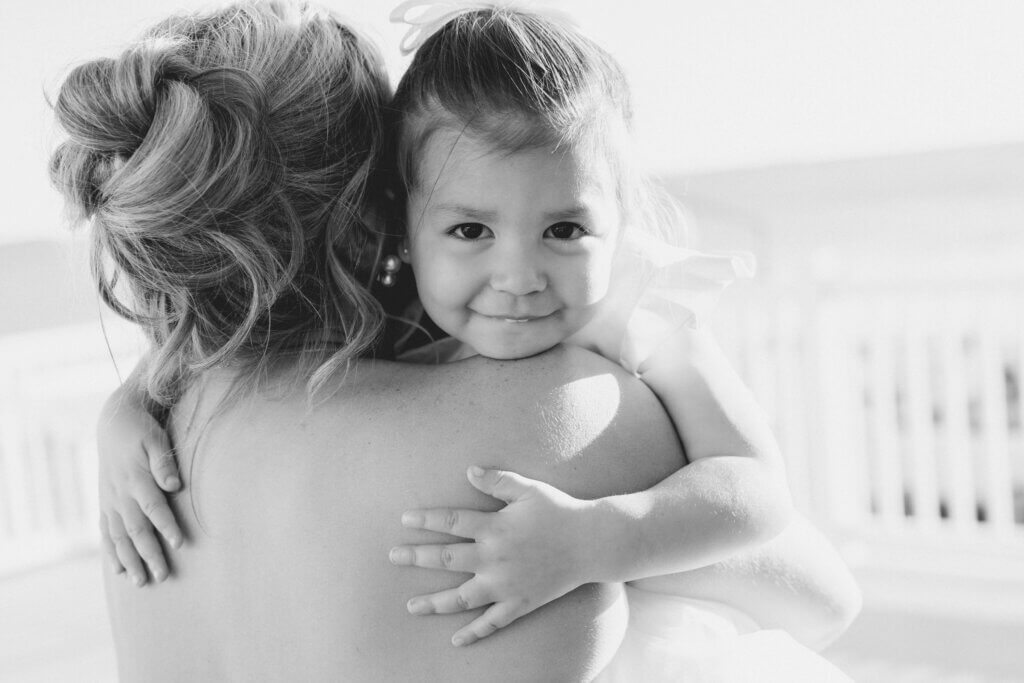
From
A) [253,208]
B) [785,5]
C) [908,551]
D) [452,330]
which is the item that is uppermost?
[785,5]

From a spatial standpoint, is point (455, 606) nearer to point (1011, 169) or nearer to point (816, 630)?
point (816, 630)

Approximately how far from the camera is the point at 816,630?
1089mm

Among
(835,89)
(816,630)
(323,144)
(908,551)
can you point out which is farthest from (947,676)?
(835,89)

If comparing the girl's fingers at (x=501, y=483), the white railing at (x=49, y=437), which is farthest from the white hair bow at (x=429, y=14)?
the white railing at (x=49, y=437)

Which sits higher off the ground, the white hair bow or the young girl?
the white hair bow

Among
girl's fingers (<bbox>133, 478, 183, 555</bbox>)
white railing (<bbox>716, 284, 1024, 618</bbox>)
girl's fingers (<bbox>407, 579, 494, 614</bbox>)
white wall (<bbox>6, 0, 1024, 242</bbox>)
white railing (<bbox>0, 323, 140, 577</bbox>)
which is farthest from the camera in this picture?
white wall (<bbox>6, 0, 1024, 242</bbox>)

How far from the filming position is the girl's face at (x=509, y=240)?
3.29 feet

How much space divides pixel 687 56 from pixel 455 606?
6004mm

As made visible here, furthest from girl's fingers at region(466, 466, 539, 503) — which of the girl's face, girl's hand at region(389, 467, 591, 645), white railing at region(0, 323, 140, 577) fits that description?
white railing at region(0, 323, 140, 577)

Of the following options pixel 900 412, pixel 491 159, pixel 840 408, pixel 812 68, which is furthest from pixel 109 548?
pixel 812 68

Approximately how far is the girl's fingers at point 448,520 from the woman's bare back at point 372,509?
0.5 inches

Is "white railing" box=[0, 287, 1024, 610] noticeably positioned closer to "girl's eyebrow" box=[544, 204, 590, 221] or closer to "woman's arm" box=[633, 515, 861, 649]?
"woman's arm" box=[633, 515, 861, 649]

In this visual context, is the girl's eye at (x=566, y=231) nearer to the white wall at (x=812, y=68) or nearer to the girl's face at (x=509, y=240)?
the girl's face at (x=509, y=240)

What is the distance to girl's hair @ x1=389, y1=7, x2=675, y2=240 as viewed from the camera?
100 centimetres
